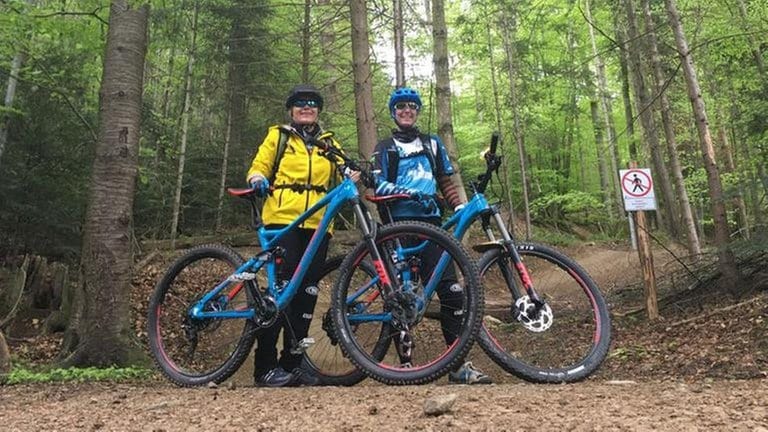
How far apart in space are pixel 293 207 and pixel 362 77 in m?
4.36

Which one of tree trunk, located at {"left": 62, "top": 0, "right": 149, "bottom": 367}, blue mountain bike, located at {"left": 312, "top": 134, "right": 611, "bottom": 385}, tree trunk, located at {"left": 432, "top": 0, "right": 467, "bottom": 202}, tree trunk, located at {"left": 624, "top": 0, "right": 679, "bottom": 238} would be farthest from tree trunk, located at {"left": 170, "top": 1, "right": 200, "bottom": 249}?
tree trunk, located at {"left": 624, "top": 0, "right": 679, "bottom": 238}

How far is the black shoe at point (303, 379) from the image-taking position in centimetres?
413

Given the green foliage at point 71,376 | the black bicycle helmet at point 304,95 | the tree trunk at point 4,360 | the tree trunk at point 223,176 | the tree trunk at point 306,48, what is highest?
the tree trunk at point 306,48

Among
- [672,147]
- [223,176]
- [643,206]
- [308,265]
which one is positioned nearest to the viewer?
[308,265]

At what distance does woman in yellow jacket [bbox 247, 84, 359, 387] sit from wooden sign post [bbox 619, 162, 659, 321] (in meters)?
4.25

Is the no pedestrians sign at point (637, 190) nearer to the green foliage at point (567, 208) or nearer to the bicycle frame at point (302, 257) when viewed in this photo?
the bicycle frame at point (302, 257)

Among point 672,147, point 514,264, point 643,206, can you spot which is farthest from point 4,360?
point 672,147

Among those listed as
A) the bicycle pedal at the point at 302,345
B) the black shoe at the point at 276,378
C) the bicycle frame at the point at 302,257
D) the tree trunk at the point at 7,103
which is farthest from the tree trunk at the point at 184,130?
the bicycle pedal at the point at 302,345

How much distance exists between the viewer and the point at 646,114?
1436 centimetres

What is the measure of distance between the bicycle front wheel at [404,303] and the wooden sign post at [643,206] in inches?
147

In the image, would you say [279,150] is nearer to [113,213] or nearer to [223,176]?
[113,213]

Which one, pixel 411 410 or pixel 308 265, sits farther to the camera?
pixel 308 265

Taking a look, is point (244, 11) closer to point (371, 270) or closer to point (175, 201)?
point (175, 201)

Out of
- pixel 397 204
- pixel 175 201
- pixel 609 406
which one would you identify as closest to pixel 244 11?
pixel 175 201
